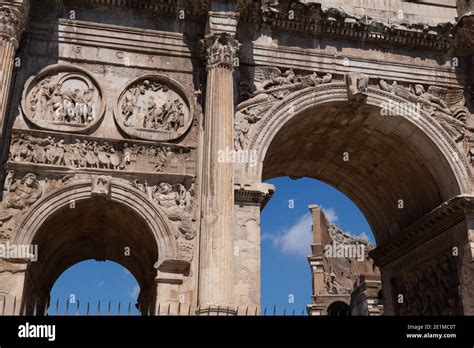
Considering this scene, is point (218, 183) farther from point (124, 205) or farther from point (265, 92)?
point (265, 92)

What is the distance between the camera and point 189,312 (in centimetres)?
957

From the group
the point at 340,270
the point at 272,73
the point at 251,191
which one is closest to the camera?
the point at 251,191

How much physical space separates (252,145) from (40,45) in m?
4.41

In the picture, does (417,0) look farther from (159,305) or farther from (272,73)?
(159,305)

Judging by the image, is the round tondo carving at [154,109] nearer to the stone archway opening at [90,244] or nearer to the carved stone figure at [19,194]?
the stone archway opening at [90,244]

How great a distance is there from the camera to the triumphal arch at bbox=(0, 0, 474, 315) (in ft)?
33.6

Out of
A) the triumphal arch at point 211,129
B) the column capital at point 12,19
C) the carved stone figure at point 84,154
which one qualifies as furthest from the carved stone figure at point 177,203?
the column capital at point 12,19

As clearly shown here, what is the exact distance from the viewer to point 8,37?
33.7 ft

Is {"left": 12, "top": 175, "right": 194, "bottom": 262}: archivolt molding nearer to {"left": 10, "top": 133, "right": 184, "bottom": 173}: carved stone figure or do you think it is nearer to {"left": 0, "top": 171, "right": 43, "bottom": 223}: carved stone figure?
{"left": 0, "top": 171, "right": 43, "bottom": 223}: carved stone figure

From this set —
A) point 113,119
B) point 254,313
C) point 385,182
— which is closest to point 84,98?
point 113,119

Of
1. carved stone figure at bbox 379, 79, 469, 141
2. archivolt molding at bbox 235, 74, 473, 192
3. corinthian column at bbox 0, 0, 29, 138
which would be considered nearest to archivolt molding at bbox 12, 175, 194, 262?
corinthian column at bbox 0, 0, 29, 138

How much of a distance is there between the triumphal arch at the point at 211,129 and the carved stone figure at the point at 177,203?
3 centimetres

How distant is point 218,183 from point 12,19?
15.0ft

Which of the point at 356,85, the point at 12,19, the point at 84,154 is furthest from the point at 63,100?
the point at 356,85
